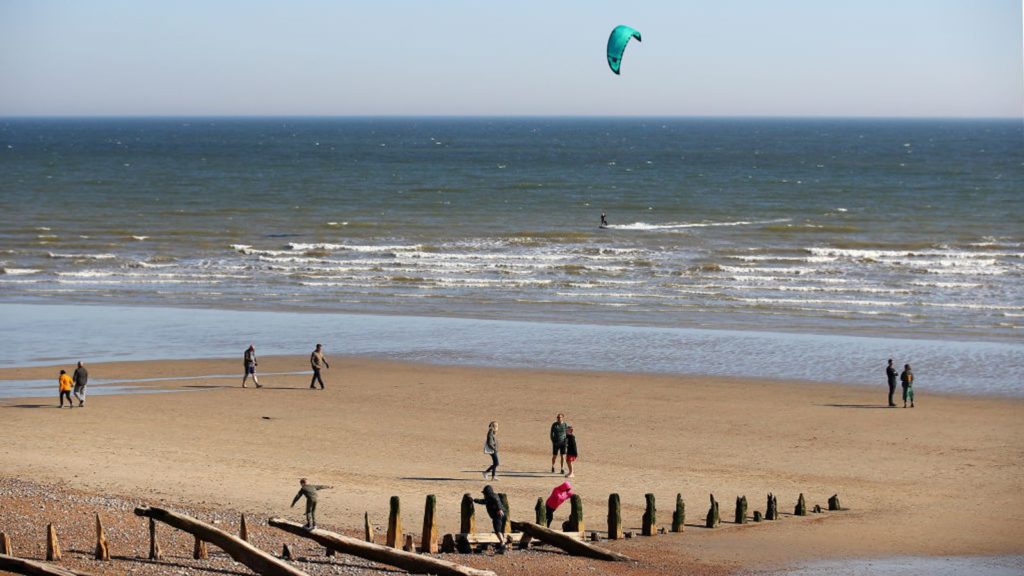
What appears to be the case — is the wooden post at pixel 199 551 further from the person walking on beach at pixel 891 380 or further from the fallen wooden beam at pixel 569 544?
the person walking on beach at pixel 891 380

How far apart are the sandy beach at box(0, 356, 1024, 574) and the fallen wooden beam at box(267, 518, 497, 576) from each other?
47 centimetres

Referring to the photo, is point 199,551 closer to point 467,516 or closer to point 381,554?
point 381,554

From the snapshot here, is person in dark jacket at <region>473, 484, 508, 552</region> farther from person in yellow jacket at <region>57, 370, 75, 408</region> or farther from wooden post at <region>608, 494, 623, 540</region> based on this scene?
person in yellow jacket at <region>57, 370, 75, 408</region>

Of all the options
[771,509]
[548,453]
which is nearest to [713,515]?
[771,509]

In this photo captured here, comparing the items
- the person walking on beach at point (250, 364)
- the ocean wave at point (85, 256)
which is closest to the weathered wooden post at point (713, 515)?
the person walking on beach at point (250, 364)

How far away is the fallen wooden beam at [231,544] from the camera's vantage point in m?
12.9

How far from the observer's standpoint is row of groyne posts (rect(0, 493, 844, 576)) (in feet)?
42.9

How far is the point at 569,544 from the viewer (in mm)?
15219

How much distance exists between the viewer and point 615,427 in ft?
76.6

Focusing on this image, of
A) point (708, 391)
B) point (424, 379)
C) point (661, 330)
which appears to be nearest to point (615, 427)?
point (708, 391)

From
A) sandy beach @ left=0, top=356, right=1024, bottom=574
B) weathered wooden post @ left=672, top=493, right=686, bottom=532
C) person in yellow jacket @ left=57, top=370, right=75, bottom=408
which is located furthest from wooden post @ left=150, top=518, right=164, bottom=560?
person in yellow jacket @ left=57, top=370, right=75, bottom=408

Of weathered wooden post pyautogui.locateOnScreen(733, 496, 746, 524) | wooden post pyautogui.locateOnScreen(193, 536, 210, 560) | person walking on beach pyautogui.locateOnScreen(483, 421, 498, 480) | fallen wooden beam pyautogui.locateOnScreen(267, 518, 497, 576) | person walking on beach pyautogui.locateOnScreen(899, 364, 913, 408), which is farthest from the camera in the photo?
person walking on beach pyautogui.locateOnScreen(899, 364, 913, 408)

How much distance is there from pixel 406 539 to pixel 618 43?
16.6 metres

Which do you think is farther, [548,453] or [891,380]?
[891,380]
